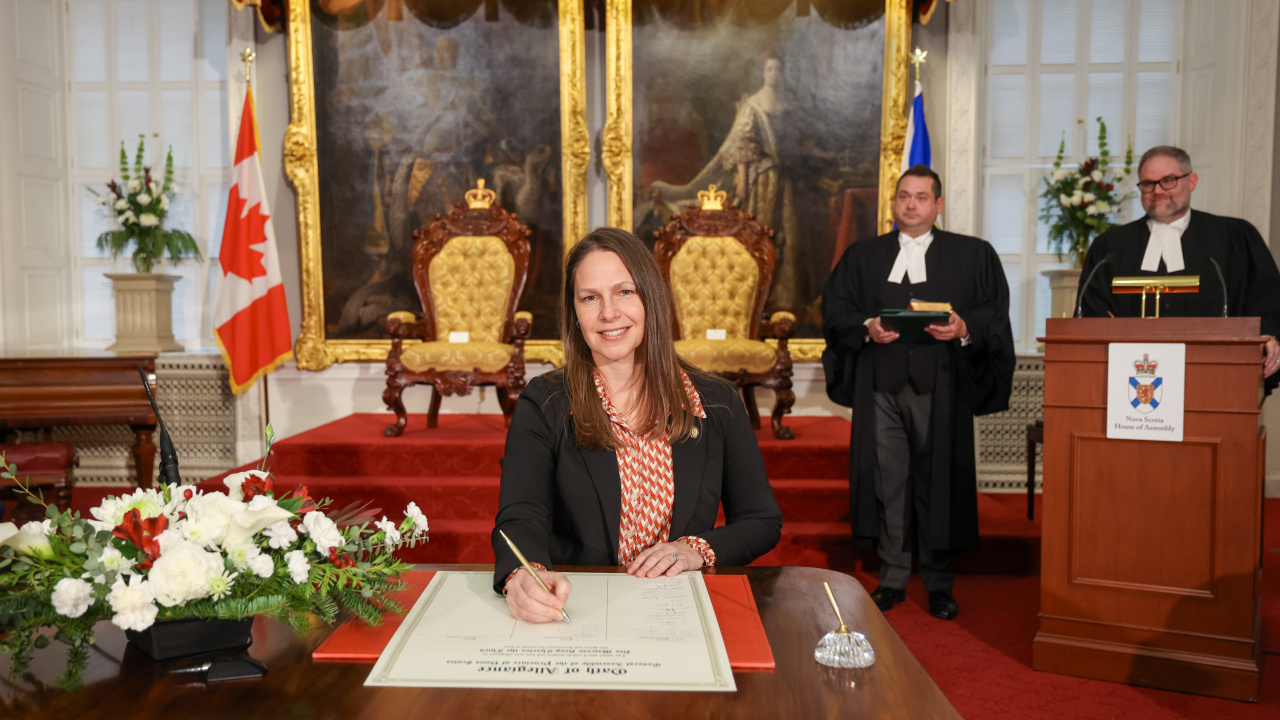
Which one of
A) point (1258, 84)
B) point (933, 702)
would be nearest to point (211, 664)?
point (933, 702)

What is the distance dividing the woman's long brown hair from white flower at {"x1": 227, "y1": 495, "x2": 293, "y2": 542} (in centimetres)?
81

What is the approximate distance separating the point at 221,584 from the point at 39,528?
0.29 m

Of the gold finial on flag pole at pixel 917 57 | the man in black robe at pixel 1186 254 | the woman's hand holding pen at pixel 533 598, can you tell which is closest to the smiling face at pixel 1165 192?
the man in black robe at pixel 1186 254

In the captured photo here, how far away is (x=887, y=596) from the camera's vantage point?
12.7 ft

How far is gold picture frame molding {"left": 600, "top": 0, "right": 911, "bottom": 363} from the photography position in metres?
6.24

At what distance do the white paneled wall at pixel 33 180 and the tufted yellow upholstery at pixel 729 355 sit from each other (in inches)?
218

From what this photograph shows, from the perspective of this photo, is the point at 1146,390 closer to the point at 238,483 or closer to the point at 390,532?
the point at 390,532

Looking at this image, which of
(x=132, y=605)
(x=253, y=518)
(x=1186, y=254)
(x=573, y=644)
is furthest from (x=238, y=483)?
(x=1186, y=254)

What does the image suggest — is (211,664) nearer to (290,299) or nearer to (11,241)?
(290,299)

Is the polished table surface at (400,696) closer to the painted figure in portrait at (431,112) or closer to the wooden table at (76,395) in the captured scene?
the wooden table at (76,395)

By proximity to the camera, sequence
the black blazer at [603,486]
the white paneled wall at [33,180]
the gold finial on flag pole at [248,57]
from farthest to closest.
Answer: the white paneled wall at [33,180]
the gold finial on flag pole at [248,57]
the black blazer at [603,486]

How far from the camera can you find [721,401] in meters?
2.04

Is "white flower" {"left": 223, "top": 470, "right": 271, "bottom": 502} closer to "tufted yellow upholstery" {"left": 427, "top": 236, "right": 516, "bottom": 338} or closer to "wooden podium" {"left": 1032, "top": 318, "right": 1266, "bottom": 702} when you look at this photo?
"wooden podium" {"left": 1032, "top": 318, "right": 1266, "bottom": 702}

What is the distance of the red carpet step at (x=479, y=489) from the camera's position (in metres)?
4.61
